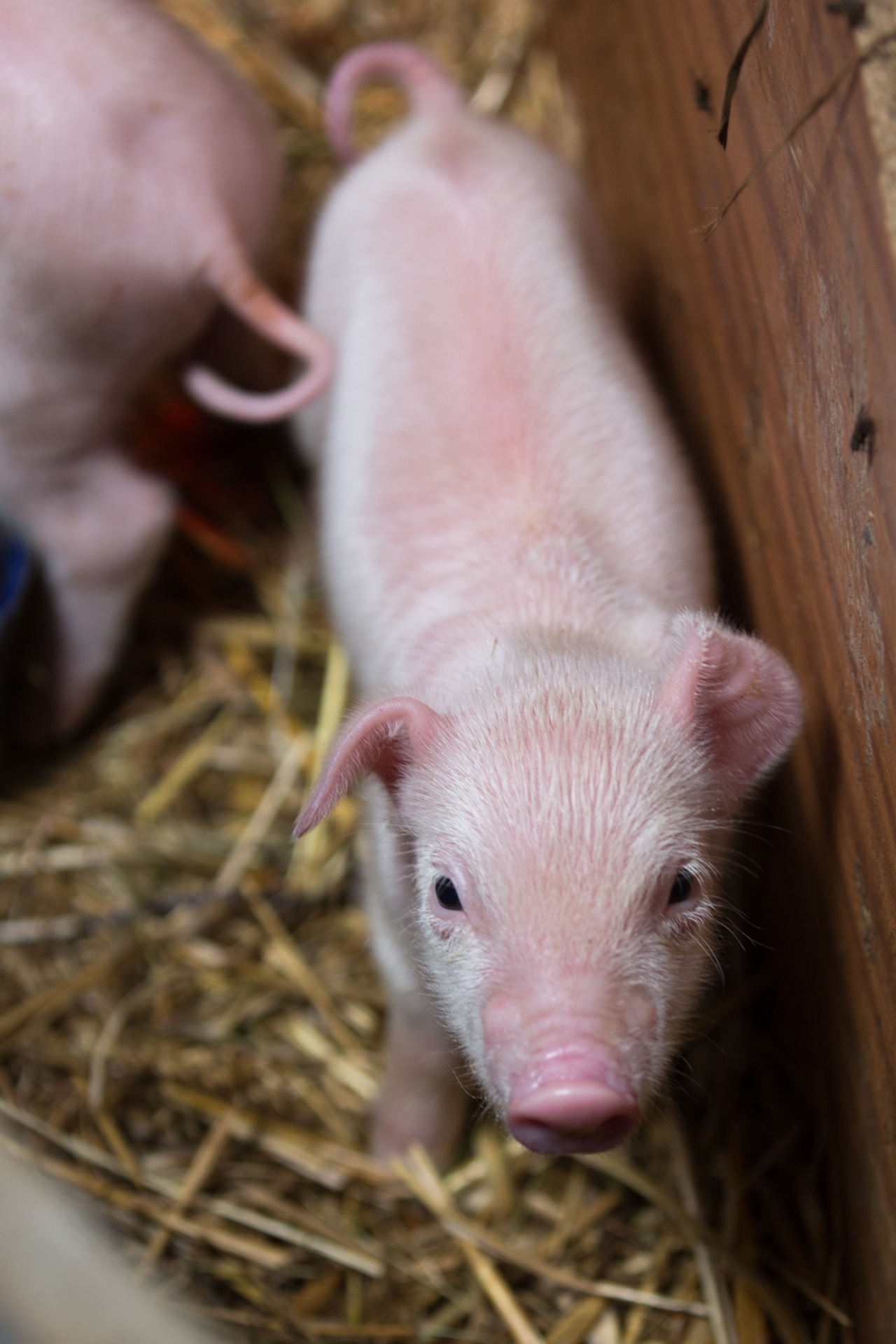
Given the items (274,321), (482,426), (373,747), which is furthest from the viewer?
(274,321)

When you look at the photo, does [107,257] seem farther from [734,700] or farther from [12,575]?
[734,700]

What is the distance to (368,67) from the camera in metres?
2.42

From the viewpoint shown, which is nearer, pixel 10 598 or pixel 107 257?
pixel 107 257

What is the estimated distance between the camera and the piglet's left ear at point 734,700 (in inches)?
57.9

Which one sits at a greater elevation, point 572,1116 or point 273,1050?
point 572,1116

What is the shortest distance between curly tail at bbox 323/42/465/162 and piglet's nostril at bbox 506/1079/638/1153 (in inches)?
71.7

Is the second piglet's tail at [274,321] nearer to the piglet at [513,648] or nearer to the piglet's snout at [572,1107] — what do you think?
the piglet at [513,648]

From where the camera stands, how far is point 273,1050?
2266 mm

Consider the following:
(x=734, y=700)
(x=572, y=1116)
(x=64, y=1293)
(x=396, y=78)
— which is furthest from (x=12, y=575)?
(x=64, y=1293)

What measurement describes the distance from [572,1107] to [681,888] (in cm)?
32

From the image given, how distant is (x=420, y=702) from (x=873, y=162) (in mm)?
750

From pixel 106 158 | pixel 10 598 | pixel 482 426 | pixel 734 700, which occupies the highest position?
pixel 106 158

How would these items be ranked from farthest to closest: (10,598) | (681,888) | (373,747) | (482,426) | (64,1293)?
(10,598)
(482,426)
(373,747)
(681,888)
(64,1293)

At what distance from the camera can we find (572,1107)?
1199 mm
